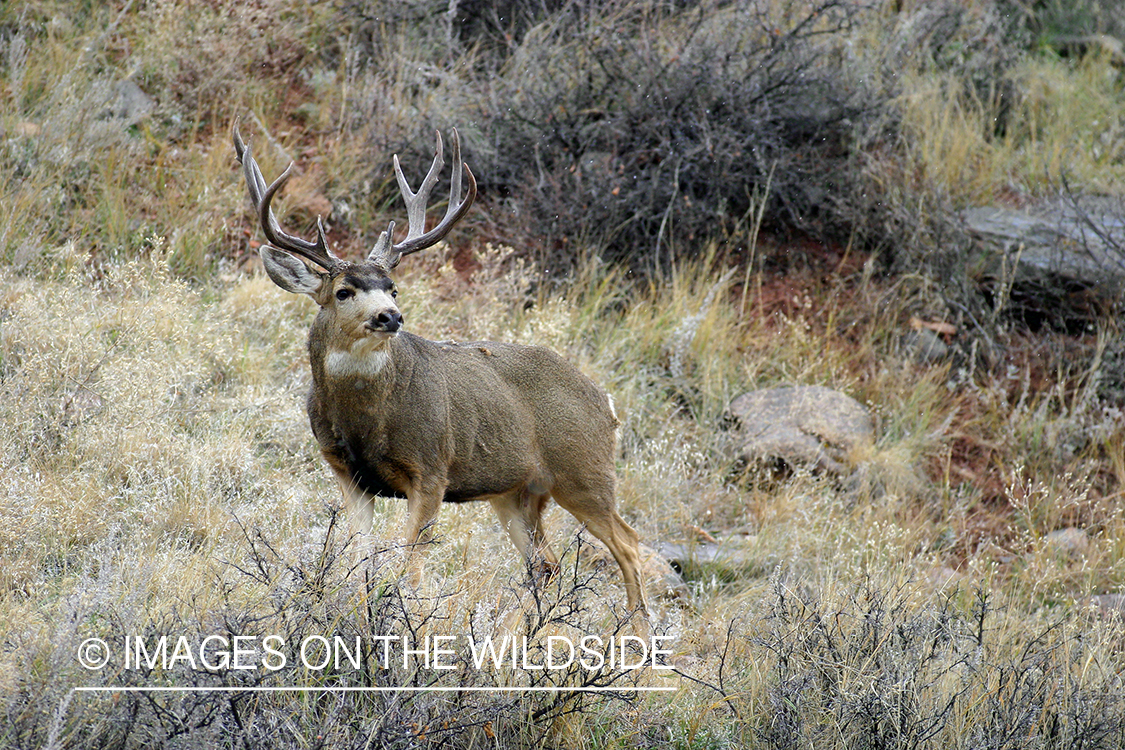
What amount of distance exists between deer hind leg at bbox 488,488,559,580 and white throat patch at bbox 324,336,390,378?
124 centimetres

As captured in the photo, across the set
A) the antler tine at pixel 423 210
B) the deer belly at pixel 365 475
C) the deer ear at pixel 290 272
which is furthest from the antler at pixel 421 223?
the deer belly at pixel 365 475

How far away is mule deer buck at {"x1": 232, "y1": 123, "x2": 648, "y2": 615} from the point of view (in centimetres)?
488

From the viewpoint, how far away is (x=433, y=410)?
16.8 feet

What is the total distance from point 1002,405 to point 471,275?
4509mm

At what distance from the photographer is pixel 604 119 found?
33.2 ft

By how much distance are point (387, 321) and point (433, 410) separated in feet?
1.95

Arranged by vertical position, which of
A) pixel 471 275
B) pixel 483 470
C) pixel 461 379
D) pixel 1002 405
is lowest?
pixel 1002 405

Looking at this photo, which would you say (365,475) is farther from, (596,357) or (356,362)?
(596,357)

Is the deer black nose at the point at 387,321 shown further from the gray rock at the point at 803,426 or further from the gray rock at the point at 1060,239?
the gray rock at the point at 1060,239

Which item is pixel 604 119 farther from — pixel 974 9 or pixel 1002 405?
pixel 974 9

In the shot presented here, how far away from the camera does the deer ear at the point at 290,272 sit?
4906 mm

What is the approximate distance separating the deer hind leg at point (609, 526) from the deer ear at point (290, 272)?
1.62 m

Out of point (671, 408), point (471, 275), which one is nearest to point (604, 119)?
point (471, 275)

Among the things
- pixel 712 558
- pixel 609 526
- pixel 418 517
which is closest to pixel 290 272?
pixel 418 517
